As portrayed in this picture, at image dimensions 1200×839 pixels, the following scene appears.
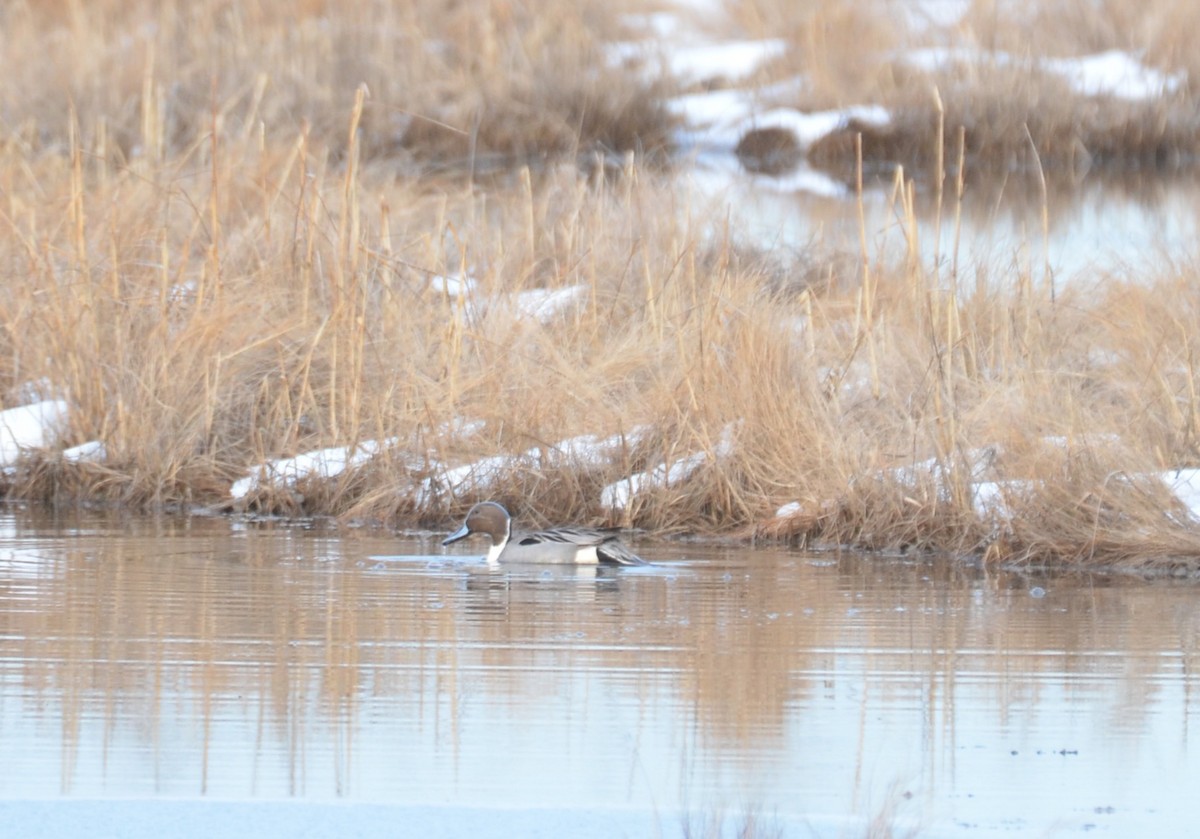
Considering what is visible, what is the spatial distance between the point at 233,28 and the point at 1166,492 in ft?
60.0

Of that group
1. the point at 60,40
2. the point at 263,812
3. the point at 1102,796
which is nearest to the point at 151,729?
the point at 263,812

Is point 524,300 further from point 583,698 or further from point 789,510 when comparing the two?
point 583,698

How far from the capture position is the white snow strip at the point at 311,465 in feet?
29.5

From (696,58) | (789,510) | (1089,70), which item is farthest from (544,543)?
(696,58)

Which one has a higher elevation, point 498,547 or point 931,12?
point 931,12

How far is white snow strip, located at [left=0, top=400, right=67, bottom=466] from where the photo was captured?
9.43 meters

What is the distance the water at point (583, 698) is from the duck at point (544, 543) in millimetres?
97

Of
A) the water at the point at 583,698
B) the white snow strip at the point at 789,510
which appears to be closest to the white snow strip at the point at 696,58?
the white snow strip at the point at 789,510

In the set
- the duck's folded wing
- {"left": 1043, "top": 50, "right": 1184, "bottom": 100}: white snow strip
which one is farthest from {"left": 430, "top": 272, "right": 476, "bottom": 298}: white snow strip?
{"left": 1043, "top": 50, "right": 1184, "bottom": 100}: white snow strip

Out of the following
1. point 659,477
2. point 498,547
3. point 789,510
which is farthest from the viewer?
point 659,477

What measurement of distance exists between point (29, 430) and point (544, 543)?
298cm

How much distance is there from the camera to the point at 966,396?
347 inches

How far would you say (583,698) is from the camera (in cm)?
516

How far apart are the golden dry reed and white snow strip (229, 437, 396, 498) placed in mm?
49
